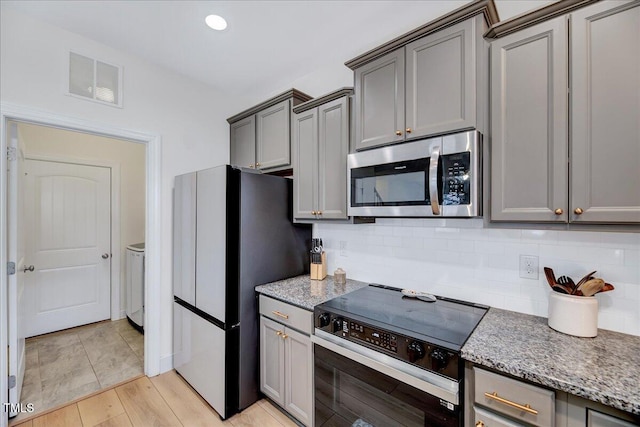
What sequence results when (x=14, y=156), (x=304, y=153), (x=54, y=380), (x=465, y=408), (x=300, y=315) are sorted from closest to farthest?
(x=465, y=408) < (x=300, y=315) < (x=14, y=156) < (x=304, y=153) < (x=54, y=380)

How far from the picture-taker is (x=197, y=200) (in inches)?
91.5

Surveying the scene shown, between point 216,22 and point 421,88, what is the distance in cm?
153

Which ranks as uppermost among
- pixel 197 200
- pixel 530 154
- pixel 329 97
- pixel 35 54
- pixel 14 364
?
pixel 35 54

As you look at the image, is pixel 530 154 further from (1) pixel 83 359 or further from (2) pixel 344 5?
Result: (1) pixel 83 359

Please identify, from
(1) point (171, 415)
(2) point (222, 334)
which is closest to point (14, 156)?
(2) point (222, 334)

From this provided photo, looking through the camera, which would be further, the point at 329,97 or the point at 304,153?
the point at 304,153

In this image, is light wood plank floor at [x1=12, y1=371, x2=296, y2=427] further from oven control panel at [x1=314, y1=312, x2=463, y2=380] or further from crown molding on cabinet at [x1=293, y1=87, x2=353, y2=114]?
crown molding on cabinet at [x1=293, y1=87, x2=353, y2=114]

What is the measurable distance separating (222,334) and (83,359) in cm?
193

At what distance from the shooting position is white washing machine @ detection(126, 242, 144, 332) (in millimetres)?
3426

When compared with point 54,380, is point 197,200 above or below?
above

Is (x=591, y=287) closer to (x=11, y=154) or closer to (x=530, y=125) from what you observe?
(x=530, y=125)

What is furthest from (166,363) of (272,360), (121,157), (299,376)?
(121,157)

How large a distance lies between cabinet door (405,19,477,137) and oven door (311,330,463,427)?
1252mm

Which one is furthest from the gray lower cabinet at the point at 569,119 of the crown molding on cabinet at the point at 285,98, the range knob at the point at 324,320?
the crown molding on cabinet at the point at 285,98
